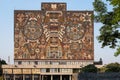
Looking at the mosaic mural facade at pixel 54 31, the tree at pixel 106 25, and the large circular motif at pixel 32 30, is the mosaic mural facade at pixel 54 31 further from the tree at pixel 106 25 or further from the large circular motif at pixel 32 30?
the tree at pixel 106 25

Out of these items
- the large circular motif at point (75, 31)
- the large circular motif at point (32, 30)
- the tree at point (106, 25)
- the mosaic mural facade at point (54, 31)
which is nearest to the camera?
the tree at point (106, 25)

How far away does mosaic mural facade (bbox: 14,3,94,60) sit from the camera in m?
154

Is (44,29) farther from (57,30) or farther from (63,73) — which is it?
(63,73)

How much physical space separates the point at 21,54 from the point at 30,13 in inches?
544

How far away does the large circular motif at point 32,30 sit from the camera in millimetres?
154250

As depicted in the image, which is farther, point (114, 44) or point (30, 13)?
point (30, 13)

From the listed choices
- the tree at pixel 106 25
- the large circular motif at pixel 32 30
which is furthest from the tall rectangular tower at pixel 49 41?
the tree at pixel 106 25

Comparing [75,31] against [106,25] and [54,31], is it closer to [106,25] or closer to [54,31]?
[54,31]

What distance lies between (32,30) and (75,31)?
1414 centimetres

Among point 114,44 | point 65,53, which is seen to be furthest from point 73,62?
point 114,44

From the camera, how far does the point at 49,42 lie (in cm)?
15712

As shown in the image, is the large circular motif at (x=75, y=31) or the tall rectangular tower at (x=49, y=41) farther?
the large circular motif at (x=75, y=31)

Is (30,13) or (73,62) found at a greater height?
(30,13)

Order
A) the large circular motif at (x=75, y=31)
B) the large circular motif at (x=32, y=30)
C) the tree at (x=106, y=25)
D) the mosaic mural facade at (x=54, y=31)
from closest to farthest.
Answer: the tree at (x=106, y=25) → the mosaic mural facade at (x=54, y=31) → the large circular motif at (x=75, y=31) → the large circular motif at (x=32, y=30)
